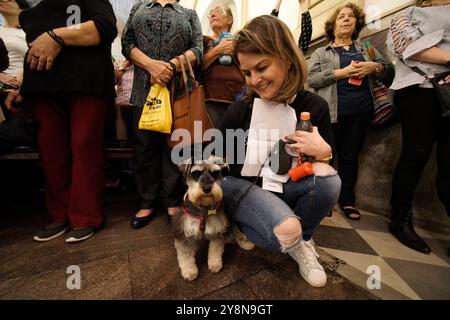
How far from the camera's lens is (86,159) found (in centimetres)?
146

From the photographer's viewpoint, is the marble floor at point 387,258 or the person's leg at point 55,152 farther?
the person's leg at point 55,152

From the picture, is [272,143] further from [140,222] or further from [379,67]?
[379,67]

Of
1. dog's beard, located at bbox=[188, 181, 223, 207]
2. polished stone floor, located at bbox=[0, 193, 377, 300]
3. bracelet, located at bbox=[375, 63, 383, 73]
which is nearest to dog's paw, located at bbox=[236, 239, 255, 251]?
polished stone floor, located at bbox=[0, 193, 377, 300]

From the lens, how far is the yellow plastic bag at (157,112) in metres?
1.47

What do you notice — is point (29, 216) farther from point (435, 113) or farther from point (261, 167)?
point (435, 113)

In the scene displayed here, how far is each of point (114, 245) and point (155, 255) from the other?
348mm

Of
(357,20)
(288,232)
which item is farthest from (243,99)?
(357,20)

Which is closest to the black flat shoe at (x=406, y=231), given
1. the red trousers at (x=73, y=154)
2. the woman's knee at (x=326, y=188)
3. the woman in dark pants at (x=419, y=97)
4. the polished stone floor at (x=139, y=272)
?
the woman in dark pants at (x=419, y=97)

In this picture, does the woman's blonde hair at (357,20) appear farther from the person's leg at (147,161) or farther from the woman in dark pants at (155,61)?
the person's leg at (147,161)

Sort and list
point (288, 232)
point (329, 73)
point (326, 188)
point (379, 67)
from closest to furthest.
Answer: point (288, 232) < point (326, 188) < point (379, 67) < point (329, 73)

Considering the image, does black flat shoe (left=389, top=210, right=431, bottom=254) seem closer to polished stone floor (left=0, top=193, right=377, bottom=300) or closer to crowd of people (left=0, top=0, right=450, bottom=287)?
crowd of people (left=0, top=0, right=450, bottom=287)

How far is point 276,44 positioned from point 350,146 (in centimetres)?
160
